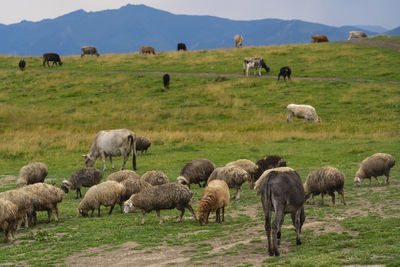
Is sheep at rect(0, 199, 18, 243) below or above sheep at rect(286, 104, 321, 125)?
below

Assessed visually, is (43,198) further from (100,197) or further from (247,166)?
(247,166)

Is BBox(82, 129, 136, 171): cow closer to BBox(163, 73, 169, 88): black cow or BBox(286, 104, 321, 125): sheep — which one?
BBox(286, 104, 321, 125): sheep

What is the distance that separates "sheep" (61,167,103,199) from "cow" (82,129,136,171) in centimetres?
487

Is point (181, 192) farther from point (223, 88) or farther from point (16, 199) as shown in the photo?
point (223, 88)

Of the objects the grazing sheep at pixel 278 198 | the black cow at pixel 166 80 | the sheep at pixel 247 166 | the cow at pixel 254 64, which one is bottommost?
the sheep at pixel 247 166

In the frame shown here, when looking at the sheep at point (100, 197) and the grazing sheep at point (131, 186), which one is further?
the grazing sheep at point (131, 186)

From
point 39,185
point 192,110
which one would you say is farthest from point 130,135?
point 192,110

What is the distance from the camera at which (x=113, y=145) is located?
Result: 78.2ft

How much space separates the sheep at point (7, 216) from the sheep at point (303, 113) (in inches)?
1053

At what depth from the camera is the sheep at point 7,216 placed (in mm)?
12031

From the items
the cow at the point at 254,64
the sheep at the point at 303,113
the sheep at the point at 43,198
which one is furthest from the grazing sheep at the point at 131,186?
the cow at the point at 254,64

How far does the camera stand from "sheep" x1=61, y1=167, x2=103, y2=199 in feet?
59.3

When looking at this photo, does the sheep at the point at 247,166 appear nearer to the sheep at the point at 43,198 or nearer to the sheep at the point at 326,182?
the sheep at the point at 326,182

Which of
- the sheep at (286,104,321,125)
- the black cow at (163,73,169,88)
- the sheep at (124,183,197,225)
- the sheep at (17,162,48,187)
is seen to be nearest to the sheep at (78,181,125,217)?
the sheep at (124,183,197,225)
